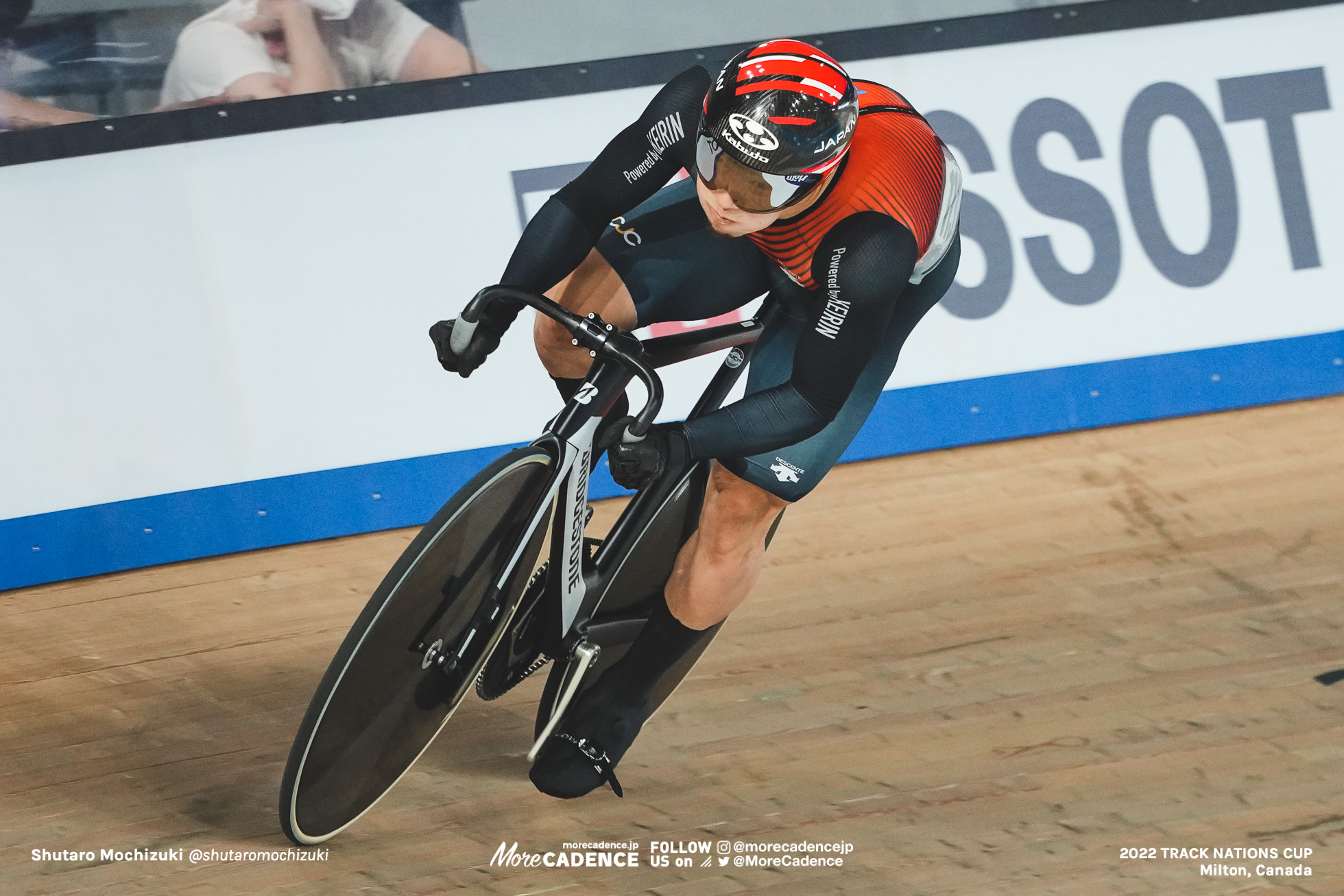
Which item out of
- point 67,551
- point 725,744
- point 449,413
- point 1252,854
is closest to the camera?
point 1252,854

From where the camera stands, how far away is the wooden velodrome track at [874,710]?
2406 mm

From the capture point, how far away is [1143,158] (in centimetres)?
412

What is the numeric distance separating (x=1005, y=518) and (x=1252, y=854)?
1.42 m

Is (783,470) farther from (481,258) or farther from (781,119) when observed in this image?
(481,258)

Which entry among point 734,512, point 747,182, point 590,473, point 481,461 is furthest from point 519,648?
point 481,461

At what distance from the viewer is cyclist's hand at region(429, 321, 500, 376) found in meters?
2.27

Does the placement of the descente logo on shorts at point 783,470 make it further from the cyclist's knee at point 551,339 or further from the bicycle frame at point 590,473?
the cyclist's knee at point 551,339

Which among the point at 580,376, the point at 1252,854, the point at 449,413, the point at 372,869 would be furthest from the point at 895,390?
the point at 372,869

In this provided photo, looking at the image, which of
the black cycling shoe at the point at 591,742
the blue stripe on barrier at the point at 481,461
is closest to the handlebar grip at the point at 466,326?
the black cycling shoe at the point at 591,742

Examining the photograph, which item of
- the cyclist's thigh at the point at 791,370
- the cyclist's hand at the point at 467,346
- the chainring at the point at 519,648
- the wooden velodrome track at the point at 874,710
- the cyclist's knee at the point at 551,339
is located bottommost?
the wooden velodrome track at the point at 874,710

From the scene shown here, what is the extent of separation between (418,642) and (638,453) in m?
0.57

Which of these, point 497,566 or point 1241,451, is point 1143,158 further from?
point 497,566

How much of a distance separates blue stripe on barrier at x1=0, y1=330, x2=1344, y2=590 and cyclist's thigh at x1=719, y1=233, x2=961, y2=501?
137 centimetres

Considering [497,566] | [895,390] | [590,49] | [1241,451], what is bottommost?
[1241,451]
